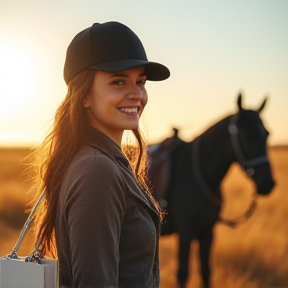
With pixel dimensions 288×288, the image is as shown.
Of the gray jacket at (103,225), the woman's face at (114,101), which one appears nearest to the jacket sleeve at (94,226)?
the gray jacket at (103,225)

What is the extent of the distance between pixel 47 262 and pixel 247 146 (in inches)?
143

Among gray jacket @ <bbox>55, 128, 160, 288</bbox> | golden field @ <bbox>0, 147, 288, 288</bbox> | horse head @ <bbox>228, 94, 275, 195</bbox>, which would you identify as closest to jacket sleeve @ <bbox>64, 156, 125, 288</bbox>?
gray jacket @ <bbox>55, 128, 160, 288</bbox>

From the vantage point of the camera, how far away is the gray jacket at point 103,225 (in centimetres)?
147

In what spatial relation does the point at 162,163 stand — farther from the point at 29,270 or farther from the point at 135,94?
the point at 29,270

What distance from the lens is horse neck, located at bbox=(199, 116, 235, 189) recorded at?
5.29 meters

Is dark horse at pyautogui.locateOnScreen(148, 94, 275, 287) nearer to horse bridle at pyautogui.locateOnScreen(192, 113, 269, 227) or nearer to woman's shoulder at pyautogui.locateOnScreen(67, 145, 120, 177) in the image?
horse bridle at pyautogui.locateOnScreen(192, 113, 269, 227)

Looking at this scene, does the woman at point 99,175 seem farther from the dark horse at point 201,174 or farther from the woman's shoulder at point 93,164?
the dark horse at point 201,174

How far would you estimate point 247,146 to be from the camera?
5082 mm

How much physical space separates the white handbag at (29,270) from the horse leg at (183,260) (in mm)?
3690

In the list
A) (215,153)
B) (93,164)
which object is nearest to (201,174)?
(215,153)

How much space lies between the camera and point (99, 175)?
1.49 meters

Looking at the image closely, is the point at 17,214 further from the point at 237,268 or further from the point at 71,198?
the point at 71,198

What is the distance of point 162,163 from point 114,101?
3646 mm

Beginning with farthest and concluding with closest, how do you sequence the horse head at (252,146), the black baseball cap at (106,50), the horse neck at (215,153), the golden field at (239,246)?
the golden field at (239,246), the horse neck at (215,153), the horse head at (252,146), the black baseball cap at (106,50)
